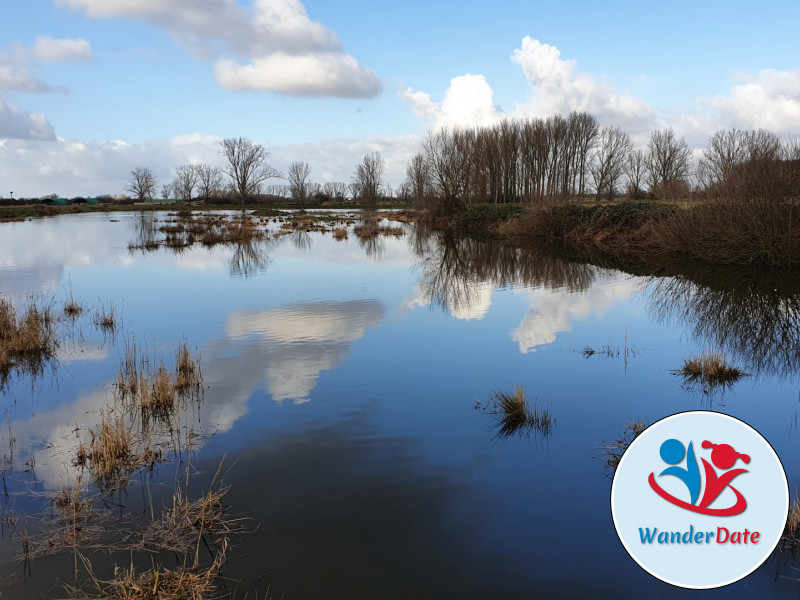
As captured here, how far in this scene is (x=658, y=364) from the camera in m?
9.62

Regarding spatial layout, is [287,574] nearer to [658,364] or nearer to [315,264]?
[658,364]

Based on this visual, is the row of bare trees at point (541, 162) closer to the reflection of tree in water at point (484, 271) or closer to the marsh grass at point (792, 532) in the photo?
the reflection of tree in water at point (484, 271)

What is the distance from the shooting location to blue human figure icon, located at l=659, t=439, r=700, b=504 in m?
3.52

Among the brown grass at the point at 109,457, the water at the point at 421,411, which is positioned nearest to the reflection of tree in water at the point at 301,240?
the water at the point at 421,411

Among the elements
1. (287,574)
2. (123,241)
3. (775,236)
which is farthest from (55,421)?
(123,241)

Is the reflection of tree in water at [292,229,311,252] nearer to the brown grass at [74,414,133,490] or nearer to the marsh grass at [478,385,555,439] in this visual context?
the marsh grass at [478,385,555,439]

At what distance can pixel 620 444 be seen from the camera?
646 centimetres

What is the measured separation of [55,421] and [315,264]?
57.1ft

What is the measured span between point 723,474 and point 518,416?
3.78 metres

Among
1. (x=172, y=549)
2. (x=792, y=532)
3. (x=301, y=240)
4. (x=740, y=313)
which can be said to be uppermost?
(x=301, y=240)

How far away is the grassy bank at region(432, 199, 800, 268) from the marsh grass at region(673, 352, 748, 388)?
1246cm

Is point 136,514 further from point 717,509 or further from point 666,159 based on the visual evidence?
point 666,159

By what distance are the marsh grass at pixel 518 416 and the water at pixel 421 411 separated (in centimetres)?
15

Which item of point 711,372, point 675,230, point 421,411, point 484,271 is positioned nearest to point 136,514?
point 421,411
